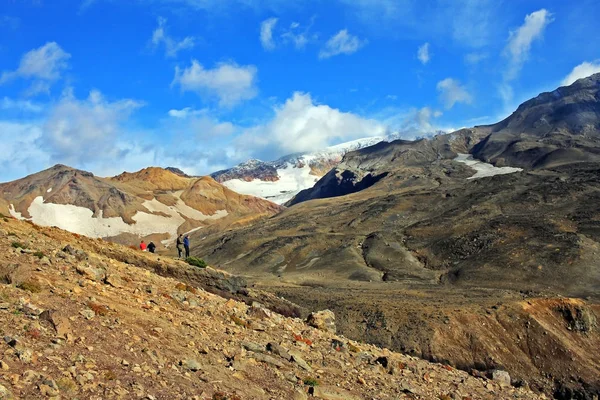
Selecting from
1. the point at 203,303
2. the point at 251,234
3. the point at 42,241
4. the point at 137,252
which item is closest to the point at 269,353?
the point at 203,303

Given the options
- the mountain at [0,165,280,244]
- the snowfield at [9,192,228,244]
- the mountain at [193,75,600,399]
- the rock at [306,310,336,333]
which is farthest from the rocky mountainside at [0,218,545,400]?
the snowfield at [9,192,228,244]

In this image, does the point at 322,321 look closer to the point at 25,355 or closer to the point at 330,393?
the point at 330,393

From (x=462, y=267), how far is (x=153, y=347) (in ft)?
200

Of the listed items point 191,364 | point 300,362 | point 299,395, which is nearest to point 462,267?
point 300,362

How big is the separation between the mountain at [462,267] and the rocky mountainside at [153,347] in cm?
1496

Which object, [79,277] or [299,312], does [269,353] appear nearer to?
[79,277]

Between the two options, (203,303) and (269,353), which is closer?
(269,353)

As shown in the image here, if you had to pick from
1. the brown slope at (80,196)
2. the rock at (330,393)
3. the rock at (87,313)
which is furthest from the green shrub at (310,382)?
the brown slope at (80,196)

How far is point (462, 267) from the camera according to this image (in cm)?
6831

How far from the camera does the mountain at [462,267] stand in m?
36.5

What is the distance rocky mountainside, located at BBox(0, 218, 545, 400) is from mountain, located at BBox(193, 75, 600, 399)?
49.1ft

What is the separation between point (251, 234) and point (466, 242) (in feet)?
152

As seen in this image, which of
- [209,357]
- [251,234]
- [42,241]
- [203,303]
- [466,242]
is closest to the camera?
[209,357]

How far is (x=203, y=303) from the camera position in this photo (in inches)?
729
